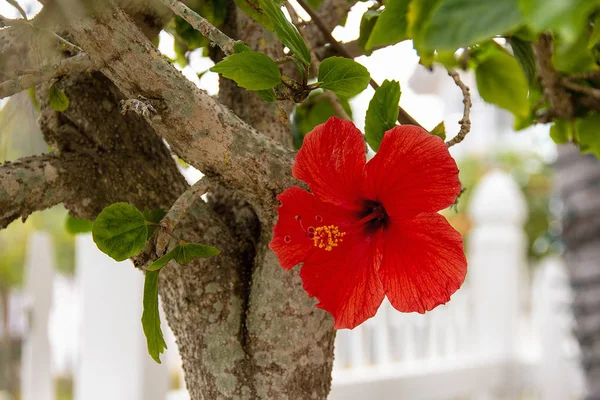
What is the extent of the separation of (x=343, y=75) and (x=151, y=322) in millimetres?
145

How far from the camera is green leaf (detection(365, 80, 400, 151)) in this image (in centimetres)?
31

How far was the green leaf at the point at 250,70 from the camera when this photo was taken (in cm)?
26

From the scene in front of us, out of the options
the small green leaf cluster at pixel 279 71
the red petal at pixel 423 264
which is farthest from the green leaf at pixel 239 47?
the red petal at pixel 423 264

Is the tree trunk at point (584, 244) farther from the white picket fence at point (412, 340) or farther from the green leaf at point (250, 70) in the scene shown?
the green leaf at point (250, 70)

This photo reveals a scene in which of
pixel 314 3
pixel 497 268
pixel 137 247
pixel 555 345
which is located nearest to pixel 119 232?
pixel 137 247

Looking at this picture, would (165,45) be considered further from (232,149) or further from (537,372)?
(537,372)

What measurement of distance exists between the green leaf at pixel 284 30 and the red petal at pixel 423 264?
0.09 m

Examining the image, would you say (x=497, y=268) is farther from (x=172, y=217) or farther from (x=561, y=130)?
(x=172, y=217)

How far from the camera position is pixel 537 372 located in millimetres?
2123

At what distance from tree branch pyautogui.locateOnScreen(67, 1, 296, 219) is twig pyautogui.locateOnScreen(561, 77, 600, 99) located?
0.26 metres

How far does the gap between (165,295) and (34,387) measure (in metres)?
0.98

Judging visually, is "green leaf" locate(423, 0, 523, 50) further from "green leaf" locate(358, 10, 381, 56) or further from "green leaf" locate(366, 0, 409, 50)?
"green leaf" locate(358, 10, 381, 56)

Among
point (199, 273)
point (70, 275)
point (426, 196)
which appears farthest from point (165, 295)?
point (70, 275)

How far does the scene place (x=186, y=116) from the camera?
0.96 feet
